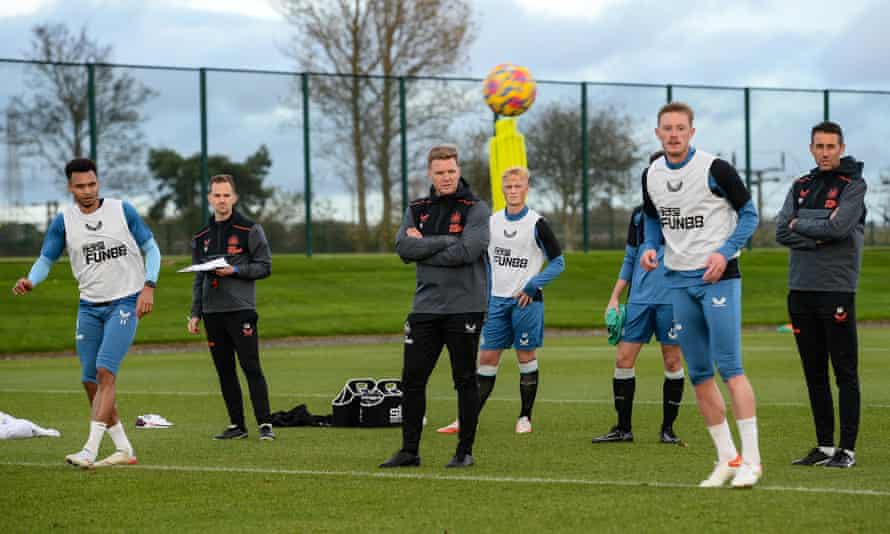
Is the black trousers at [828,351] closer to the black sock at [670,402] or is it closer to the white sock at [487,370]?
the black sock at [670,402]

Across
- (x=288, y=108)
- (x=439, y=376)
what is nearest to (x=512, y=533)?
(x=439, y=376)

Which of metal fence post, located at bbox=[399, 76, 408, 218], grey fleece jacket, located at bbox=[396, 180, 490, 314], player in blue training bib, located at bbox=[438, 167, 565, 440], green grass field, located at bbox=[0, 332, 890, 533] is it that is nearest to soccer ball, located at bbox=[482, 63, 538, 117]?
metal fence post, located at bbox=[399, 76, 408, 218]

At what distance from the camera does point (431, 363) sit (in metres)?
9.39

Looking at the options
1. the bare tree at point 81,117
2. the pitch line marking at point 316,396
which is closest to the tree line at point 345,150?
the bare tree at point 81,117

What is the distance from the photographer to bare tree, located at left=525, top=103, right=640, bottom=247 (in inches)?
1492

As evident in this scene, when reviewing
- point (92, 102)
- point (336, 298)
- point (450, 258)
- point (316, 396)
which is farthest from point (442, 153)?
A: point (92, 102)

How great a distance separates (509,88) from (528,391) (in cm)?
1576

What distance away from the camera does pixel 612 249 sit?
38.2 m

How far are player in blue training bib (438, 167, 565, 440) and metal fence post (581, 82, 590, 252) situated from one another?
86.2ft

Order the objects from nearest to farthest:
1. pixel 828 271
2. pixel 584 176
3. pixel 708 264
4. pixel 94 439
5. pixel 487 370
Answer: pixel 708 264 < pixel 828 271 < pixel 94 439 < pixel 487 370 < pixel 584 176

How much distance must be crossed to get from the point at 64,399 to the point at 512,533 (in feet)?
30.4

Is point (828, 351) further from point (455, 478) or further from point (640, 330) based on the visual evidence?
point (455, 478)

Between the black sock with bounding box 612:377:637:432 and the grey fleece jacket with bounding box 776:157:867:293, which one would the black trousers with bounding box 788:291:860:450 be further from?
the black sock with bounding box 612:377:637:432

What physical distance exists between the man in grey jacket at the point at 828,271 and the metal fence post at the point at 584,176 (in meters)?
28.5
